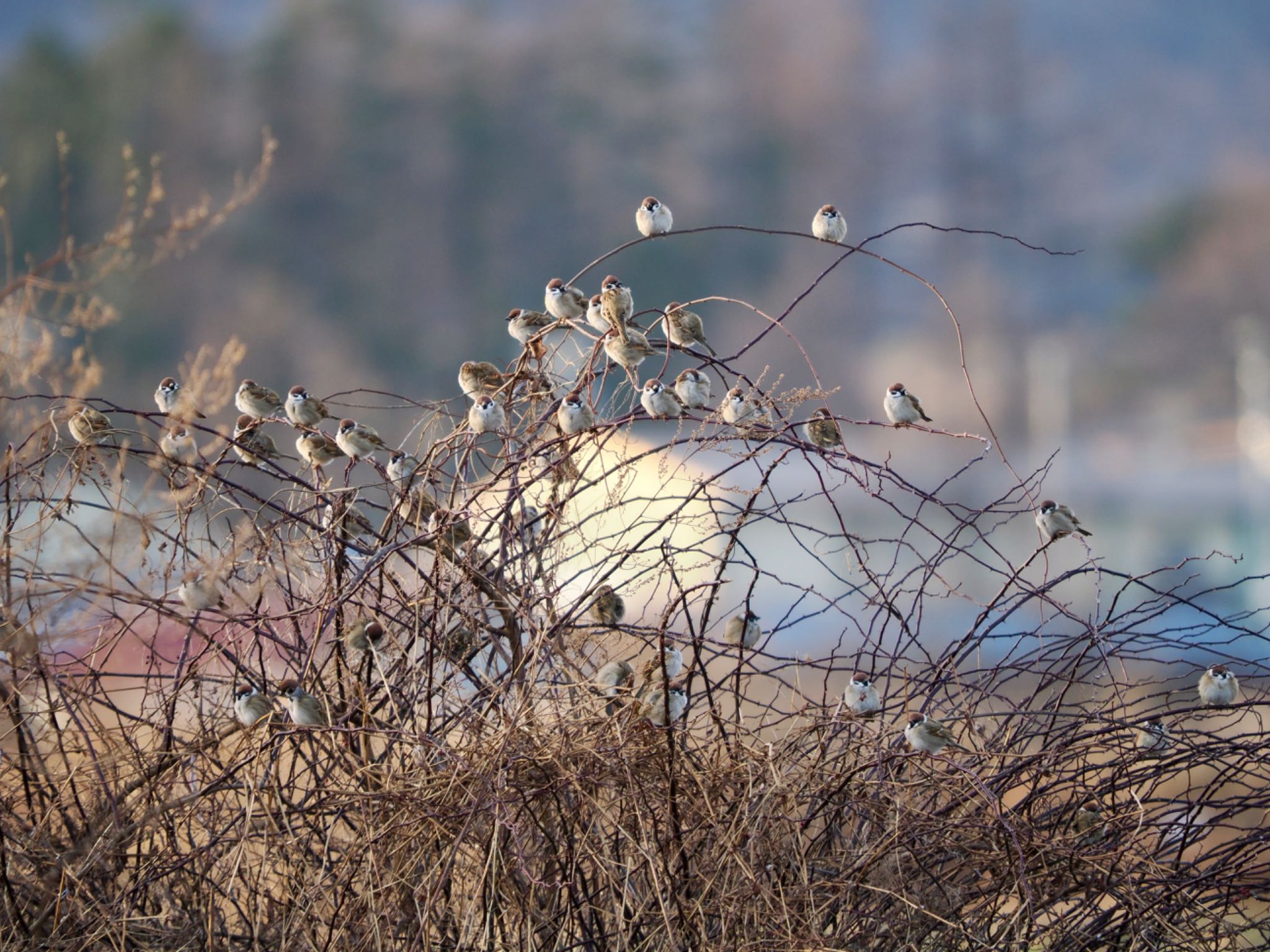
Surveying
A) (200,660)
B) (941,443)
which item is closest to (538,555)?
(200,660)

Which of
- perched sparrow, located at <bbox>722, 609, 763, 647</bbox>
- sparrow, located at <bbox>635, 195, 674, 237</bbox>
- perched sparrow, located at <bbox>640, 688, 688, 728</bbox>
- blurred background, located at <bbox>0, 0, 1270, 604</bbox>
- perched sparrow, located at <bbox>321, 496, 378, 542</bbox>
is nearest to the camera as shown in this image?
perched sparrow, located at <bbox>640, 688, 688, 728</bbox>

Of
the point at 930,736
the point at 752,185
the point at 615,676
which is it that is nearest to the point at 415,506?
the point at 615,676

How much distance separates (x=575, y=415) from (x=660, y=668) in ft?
1.30

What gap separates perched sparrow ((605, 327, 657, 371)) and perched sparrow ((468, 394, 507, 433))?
7.9 inches

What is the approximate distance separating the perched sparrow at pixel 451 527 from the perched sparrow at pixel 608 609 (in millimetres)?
222

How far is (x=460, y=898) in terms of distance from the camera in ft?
6.04

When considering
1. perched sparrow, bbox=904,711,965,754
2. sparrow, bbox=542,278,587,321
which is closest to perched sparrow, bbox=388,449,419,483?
sparrow, bbox=542,278,587,321

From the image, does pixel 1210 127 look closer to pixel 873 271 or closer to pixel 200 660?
pixel 873 271

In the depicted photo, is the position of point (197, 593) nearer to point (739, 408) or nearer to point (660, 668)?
point (660, 668)

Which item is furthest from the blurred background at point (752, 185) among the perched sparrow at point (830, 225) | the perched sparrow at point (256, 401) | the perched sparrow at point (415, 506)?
the perched sparrow at point (415, 506)

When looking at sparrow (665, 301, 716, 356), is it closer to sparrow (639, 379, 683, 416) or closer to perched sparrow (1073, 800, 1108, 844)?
sparrow (639, 379, 683, 416)

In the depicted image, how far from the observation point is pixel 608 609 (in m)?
1.95

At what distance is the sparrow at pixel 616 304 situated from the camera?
2.00 metres

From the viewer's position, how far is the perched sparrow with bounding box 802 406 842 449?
1.92 meters
